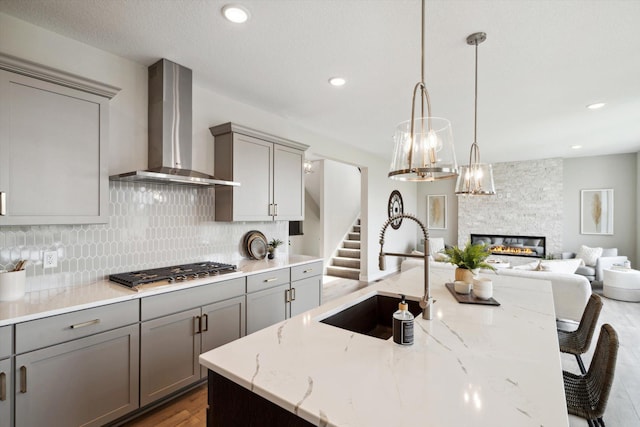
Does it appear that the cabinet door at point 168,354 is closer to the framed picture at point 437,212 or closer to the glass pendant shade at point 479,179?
the glass pendant shade at point 479,179

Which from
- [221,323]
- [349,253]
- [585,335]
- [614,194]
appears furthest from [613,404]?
[614,194]

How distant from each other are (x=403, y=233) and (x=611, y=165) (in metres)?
4.48

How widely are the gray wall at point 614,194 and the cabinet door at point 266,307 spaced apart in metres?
6.96

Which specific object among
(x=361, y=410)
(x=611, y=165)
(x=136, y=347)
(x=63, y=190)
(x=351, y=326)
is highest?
(x=611, y=165)

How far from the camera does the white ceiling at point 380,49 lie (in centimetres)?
189

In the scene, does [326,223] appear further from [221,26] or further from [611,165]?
[611,165]

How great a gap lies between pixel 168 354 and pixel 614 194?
8469 millimetres

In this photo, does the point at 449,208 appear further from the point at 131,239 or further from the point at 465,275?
the point at 131,239

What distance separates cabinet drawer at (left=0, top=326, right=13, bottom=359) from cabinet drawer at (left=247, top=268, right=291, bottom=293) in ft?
4.91

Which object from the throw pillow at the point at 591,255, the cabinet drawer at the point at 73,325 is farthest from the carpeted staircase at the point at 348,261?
the cabinet drawer at the point at 73,325

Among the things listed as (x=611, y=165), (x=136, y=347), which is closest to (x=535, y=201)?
(x=611, y=165)

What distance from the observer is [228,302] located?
2.55 m

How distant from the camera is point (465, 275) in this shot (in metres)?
2.09

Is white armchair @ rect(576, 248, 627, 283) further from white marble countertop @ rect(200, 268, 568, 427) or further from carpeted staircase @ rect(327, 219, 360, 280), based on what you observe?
white marble countertop @ rect(200, 268, 568, 427)
